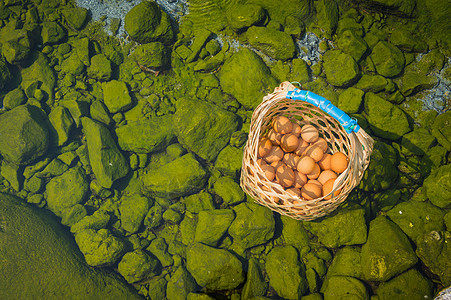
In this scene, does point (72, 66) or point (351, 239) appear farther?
point (72, 66)

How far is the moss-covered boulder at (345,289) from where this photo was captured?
277 centimetres

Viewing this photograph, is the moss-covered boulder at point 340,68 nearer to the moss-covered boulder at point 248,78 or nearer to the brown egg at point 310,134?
the moss-covered boulder at point 248,78

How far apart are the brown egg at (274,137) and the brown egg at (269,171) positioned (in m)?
0.35

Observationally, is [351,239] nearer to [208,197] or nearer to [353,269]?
[353,269]

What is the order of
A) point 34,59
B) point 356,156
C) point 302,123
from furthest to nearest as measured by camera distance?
1. point 34,59
2. point 302,123
3. point 356,156

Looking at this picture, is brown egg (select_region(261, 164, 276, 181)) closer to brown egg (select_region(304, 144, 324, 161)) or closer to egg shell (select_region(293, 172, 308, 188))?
egg shell (select_region(293, 172, 308, 188))

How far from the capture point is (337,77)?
3607 millimetres

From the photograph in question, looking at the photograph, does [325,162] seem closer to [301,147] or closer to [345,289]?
[301,147]

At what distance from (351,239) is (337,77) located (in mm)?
2105

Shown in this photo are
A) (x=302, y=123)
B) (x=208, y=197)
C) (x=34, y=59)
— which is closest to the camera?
(x=302, y=123)

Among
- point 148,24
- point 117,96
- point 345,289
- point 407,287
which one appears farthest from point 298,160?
point 148,24

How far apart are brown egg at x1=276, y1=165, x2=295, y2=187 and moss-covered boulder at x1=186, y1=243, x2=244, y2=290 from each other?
3.74ft

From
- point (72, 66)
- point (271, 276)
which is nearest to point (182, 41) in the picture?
point (72, 66)

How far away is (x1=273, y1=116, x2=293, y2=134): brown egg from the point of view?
286 centimetres
